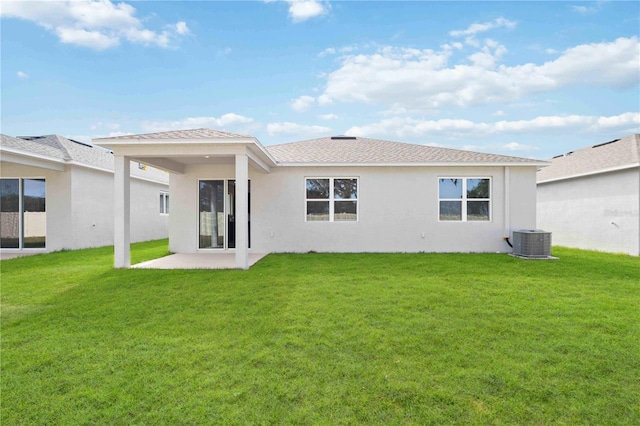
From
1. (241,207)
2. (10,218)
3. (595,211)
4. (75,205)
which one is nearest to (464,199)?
(595,211)

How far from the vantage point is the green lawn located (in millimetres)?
2498

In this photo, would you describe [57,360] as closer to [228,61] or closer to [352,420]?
[352,420]

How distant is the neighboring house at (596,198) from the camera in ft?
36.7

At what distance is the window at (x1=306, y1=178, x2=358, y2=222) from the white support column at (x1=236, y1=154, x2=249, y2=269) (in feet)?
11.6

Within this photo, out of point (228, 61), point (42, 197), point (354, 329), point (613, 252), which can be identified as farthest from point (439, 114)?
point (42, 197)

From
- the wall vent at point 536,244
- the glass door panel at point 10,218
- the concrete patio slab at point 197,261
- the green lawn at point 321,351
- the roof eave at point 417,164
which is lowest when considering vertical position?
the green lawn at point 321,351

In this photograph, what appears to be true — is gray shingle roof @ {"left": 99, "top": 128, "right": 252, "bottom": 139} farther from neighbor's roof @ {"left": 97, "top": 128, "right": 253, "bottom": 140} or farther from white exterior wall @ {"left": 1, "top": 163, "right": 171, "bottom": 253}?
white exterior wall @ {"left": 1, "top": 163, "right": 171, "bottom": 253}

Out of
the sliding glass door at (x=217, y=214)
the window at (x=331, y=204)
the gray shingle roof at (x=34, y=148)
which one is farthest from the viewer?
the sliding glass door at (x=217, y=214)

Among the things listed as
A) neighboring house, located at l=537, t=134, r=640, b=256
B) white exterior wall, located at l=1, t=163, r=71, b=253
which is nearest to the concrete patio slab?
white exterior wall, located at l=1, t=163, r=71, b=253

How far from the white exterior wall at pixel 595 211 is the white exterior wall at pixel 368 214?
3926 mm

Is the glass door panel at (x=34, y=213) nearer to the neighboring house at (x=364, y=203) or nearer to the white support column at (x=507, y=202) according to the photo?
the neighboring house at (x=364, y=203)

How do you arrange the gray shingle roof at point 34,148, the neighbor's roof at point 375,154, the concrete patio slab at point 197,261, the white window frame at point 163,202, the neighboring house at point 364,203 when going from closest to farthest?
the concrete patio slab at point 197,261, the gray shingle roof at point 34,148, the neighbor's roof at point 375,154, the neighboring house at point 364,203, the white window frame at point 163,202

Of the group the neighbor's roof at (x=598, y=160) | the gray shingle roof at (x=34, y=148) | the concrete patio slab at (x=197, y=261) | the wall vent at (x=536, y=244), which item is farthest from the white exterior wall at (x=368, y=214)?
the gray shingle roof at (x=34, y=148)

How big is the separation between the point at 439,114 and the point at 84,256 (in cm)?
1971
